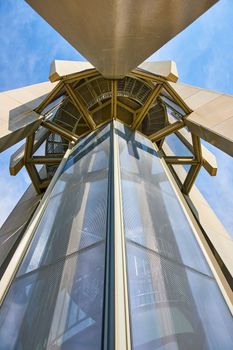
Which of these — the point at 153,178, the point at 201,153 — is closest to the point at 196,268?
the point at 153,178

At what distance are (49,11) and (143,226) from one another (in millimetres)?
3300

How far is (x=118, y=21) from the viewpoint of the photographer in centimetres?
455

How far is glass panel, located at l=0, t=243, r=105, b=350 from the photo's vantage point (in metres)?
Result: 2.53

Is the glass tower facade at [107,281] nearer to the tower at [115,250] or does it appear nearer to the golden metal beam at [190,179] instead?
the tower at [115,250]

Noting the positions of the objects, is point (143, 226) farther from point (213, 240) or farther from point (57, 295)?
point (213, 240)

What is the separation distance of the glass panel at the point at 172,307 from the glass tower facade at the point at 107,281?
11mm

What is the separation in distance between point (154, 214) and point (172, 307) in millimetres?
2227

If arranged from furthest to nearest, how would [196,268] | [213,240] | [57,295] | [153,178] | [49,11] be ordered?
[213,240] → [153,178] → [49,11] → [196,268] → [57,295]

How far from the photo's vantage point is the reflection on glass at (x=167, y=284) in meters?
2.60

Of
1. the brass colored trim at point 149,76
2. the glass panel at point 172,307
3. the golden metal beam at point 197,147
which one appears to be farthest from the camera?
the golden metal beam at point 197,147

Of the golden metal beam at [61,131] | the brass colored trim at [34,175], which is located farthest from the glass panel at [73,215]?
the brass colored trim at [34,175]

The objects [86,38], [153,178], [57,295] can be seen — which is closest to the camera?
[57,295]

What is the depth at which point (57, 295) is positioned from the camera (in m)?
3.23

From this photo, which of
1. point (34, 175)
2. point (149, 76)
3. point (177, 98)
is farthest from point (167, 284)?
point (34, 175)
